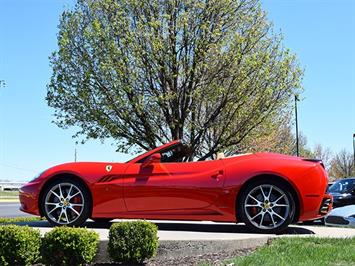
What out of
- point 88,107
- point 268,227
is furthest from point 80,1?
point 268,227

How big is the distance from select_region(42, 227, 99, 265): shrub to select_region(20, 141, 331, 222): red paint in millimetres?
1422

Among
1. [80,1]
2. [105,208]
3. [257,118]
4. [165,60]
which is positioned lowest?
[105,208]

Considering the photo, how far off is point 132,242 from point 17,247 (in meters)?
1.27

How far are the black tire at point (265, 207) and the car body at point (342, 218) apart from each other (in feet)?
5.11

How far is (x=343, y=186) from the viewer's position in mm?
14703

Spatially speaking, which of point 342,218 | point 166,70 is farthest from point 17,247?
point 166,70

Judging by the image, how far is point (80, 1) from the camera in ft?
54.4

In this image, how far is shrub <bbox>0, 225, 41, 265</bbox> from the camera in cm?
567

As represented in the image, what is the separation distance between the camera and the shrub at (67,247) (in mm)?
5570

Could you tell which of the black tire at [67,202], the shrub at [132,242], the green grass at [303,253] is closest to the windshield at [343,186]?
the green grass at [303,253]

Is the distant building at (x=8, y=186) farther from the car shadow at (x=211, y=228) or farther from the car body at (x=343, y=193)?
the car shadow at (x=211, y=228)

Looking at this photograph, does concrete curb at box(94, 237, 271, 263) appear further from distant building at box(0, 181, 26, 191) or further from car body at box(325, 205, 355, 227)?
distant building at box(0, 181, 26, 191)

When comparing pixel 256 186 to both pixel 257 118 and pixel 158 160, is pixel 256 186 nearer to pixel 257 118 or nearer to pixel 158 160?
pixel 158 160

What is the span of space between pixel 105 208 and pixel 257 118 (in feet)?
33.3
